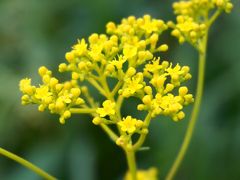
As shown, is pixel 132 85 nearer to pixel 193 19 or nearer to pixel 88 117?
pixel 193 19

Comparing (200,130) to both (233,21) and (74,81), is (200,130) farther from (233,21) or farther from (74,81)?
(74,81)

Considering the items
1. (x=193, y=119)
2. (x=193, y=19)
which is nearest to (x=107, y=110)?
(x=193, y=119)

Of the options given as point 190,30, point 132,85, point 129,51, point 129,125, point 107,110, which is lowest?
point 129,125

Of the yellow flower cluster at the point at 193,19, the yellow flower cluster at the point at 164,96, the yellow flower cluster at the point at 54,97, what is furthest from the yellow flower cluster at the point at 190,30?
the yellow flower cluster at the point at 54,97

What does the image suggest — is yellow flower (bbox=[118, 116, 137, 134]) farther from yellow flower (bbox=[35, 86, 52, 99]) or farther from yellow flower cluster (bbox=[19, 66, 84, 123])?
yellow flower (bbox=[35, 86, 52, 99])

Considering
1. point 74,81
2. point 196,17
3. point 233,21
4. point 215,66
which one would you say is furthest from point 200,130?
point 74,81

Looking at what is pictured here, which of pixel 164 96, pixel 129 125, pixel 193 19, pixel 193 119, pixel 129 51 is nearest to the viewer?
pixel 129 125

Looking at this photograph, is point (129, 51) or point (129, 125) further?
point (129, 51)
